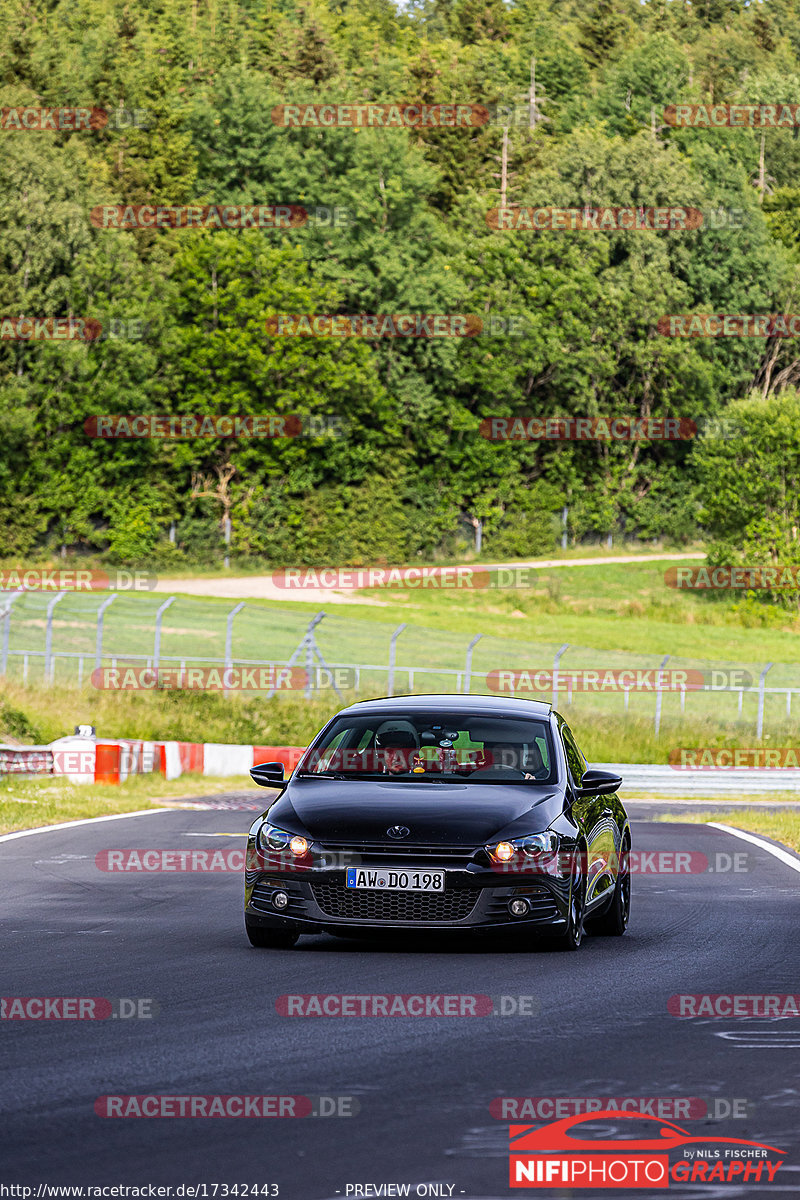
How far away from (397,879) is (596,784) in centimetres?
185

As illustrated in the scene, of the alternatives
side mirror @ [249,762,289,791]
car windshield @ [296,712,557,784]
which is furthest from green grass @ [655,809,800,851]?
side mirror @ [249,762,289,791]

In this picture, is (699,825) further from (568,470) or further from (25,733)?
(568,470)

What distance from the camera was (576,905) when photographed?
10.1m

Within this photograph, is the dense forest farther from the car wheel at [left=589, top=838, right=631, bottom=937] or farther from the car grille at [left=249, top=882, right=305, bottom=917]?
the car grille at [left=249, top=882, right=305, bottom=917]

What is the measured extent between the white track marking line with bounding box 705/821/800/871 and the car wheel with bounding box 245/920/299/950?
7.52m

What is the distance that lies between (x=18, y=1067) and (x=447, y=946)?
4015mm

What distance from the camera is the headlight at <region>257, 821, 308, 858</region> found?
9.70 metres

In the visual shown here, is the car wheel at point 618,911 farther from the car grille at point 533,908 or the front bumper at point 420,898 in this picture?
the front bumper at point 420,898

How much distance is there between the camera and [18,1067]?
6.76 meters

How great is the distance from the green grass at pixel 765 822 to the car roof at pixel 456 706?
816 cm

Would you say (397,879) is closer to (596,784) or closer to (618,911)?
(596,784)

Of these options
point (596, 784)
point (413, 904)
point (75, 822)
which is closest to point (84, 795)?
point (75, 822)

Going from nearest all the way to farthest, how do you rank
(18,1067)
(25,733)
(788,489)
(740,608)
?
(18,1067) → (25,733) → (740,608) → (788,489)

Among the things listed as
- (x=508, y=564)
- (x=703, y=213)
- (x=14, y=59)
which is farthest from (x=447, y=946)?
(x=14, y=59)
